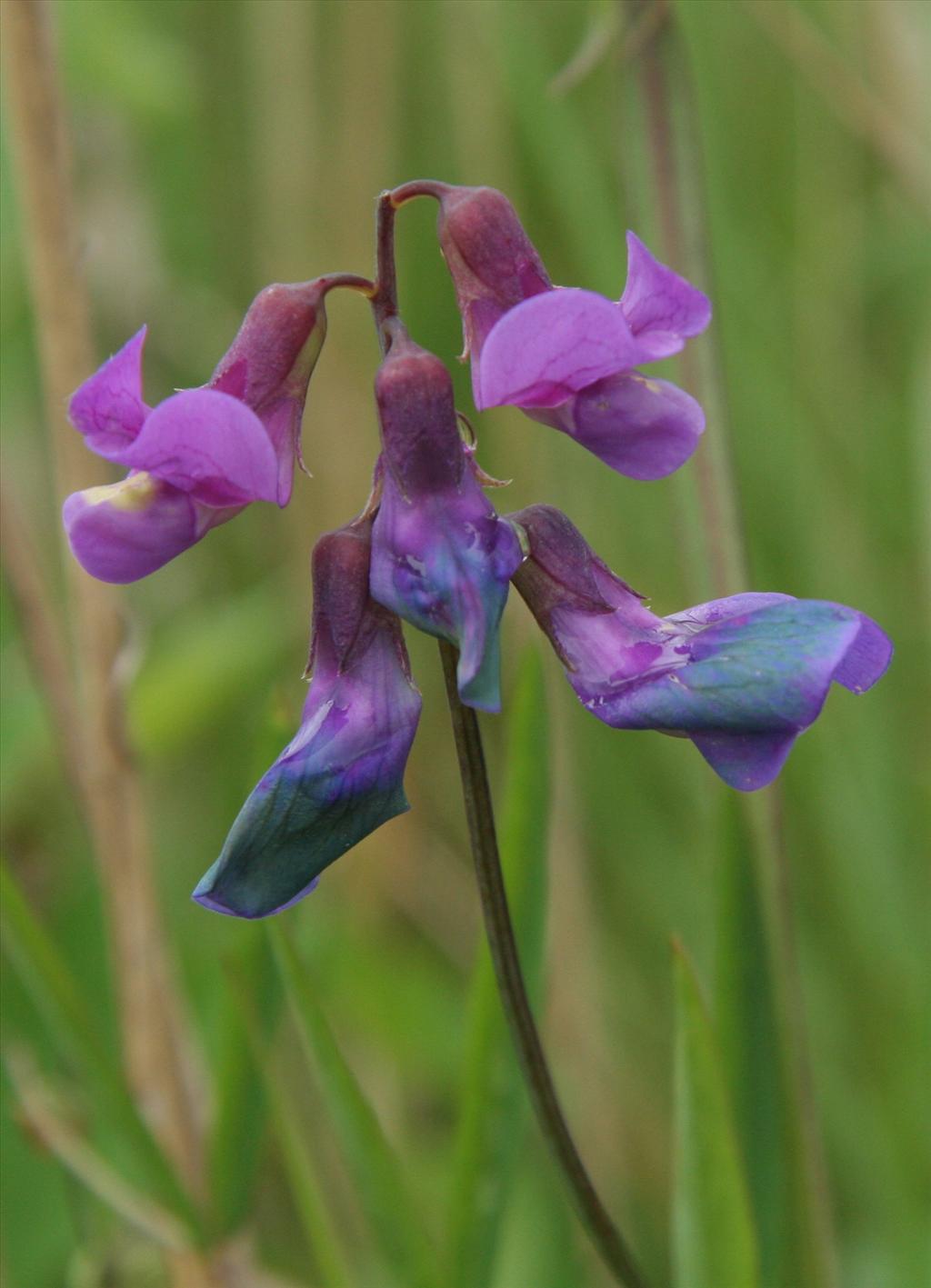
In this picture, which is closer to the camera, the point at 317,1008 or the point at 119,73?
the point at 317,1008

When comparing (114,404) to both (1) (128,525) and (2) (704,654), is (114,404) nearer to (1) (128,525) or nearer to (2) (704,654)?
(1) (128,525)

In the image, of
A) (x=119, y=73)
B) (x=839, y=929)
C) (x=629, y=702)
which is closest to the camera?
(x=629, y=702)

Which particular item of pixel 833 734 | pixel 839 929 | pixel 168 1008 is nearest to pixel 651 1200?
pixel 839 929

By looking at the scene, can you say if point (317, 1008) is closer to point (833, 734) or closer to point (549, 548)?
point (549, 548)

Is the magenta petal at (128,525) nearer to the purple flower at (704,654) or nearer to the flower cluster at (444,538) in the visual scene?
the flower cluster at (444,538)

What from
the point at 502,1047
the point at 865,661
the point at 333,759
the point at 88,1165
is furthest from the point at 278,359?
the point at 88,1165

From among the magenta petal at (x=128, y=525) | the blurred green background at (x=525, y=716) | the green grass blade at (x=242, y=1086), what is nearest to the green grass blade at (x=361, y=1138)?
the blurred green background at (x=525, y=716)

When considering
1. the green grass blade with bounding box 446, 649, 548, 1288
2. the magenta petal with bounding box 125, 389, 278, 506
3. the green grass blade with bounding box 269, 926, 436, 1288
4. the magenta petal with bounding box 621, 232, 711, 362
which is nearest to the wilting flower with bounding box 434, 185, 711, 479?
the magenta petal with bounding box 621, 232, 711, 362

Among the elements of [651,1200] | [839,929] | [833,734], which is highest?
[833,734]
